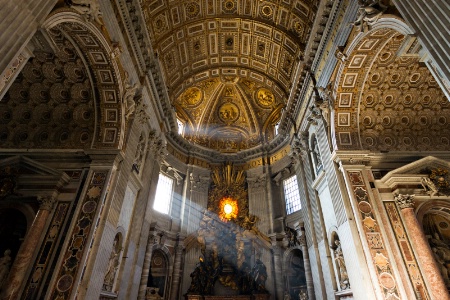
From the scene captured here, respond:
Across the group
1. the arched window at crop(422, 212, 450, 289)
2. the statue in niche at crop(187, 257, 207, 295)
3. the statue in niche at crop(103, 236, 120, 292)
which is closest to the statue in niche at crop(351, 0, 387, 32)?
the arched window at crop(422, 212, 450, 289)

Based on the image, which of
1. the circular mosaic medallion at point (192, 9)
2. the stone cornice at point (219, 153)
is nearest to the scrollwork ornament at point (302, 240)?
the stone cornice at point (219, 153)

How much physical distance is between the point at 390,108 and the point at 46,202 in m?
11.9

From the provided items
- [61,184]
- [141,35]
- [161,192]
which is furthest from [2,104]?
[161,192]

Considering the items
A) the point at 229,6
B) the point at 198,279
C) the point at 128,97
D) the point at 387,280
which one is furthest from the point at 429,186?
the point at 229,6

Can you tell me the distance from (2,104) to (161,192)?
8.31 meters

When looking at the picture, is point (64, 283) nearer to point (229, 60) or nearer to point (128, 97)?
point (128, 97)

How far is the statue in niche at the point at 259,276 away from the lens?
41.6ft

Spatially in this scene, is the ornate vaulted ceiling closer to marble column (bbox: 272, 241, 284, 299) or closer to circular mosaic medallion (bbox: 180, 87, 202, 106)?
circular mosaic medallion (bbox: 180, 87, 202, 106)

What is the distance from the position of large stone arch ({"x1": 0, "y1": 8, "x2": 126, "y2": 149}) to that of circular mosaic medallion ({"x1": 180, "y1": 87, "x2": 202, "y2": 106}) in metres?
9.66

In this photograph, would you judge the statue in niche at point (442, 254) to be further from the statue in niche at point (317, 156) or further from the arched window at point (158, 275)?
the arched window at point (158, 275)

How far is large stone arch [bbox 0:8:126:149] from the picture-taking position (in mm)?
8625

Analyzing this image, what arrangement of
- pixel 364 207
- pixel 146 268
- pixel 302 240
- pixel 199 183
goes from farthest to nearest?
pixel 199 183 → pixel 302 240 → pixel 146 268 → pixel 364 207

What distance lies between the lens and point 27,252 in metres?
6.96

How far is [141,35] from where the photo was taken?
33.6 ft
